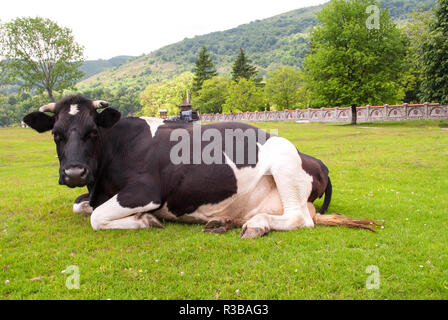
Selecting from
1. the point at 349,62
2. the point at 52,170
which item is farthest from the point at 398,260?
the point at 349,62

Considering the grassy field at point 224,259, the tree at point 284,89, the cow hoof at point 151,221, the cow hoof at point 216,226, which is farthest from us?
the tree at point 284,89

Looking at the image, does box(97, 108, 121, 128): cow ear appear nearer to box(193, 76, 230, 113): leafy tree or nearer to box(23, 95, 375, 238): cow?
box(23, 95, 375, 238): cow

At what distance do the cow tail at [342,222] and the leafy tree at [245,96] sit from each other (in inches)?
3027

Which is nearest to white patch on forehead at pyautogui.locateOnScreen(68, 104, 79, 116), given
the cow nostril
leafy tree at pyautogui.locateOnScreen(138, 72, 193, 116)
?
the cow nostril

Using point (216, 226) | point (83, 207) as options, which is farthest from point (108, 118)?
point (216, 226)

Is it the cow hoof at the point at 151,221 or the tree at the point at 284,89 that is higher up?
the tree at the point at 284,89

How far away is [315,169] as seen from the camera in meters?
5.47

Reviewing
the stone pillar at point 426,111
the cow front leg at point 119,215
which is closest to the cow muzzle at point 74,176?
the cow front leg at point 119,215

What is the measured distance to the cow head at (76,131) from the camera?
4.36 m

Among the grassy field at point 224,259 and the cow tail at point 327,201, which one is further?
the cow tail at point 327,201

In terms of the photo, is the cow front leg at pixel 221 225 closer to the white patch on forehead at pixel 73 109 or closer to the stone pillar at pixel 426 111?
the white patch on forehead at pixel 73 109

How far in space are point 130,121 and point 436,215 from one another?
549 centimetres

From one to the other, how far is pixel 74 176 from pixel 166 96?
123 meters

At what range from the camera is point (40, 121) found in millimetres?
5012
